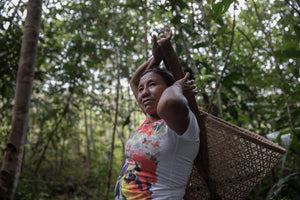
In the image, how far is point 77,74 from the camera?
3039 millimetres

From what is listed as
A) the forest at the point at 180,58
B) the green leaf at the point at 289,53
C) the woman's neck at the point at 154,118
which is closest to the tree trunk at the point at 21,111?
the forest at the point at 180,58

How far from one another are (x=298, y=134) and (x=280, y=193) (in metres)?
0.64

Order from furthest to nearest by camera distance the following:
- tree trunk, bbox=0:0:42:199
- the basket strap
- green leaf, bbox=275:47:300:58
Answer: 1. green leaf, bbox=275:47:300:58
2. the basket strap
3. tree trunk, bbox=0:0:42:199

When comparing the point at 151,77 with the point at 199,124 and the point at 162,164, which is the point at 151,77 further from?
the point at 162,164

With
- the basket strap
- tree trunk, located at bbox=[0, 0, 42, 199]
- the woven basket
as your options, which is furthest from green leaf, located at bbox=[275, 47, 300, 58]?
tree trunk, located at bbox=[0, 0, 42, 199]

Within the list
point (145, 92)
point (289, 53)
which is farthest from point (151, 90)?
point (289, 53)

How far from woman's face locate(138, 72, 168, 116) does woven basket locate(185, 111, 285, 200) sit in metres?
0.30

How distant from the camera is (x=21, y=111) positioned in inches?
51.8

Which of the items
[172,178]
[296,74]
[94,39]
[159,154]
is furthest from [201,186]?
[94,39]

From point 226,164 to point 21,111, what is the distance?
1274 mm

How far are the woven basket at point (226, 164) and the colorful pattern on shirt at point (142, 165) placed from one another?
34 cm

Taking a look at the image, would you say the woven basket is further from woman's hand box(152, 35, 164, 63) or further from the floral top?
woman's hand box(152, 35, 164, 63)

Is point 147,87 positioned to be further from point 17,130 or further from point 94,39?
point 94,39

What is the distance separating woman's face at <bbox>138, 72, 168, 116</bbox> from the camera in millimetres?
1615
